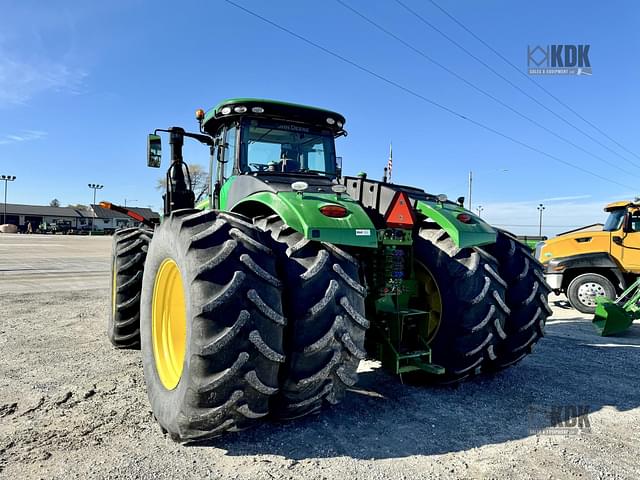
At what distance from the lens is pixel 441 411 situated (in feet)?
11.3


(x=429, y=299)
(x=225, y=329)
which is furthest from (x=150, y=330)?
(x=429, y=299)

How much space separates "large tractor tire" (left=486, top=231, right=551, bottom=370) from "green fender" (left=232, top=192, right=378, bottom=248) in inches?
66.3

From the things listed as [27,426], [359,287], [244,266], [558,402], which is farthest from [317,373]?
[558,402]

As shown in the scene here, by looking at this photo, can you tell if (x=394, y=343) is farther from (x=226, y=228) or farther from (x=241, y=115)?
(x=241, y=115)

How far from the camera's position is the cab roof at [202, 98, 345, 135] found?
4352mm

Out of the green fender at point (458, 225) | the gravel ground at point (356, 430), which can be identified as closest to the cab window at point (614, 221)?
the gravel ground at point (356, 430)

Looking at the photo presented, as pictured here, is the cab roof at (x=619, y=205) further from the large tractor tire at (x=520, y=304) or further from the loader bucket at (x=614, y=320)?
the large tractor tire at (x=520, y=304)

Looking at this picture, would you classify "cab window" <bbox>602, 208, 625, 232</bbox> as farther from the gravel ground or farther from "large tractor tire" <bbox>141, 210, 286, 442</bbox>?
"large tractor tire" <bbox>141, 210, 286, 442</bbox>

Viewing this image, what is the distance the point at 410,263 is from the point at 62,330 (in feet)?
16.3

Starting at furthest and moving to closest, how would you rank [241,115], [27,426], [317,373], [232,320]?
[241,115] < [27,426] < [317,373] < [232,320]

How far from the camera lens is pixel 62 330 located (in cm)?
607

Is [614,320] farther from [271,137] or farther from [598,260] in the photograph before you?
[271,137]

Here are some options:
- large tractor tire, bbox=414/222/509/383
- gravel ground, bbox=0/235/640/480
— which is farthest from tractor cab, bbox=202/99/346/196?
gravel ground, bbox=0/235/640/480

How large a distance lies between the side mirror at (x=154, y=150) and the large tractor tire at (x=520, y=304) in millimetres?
3555
